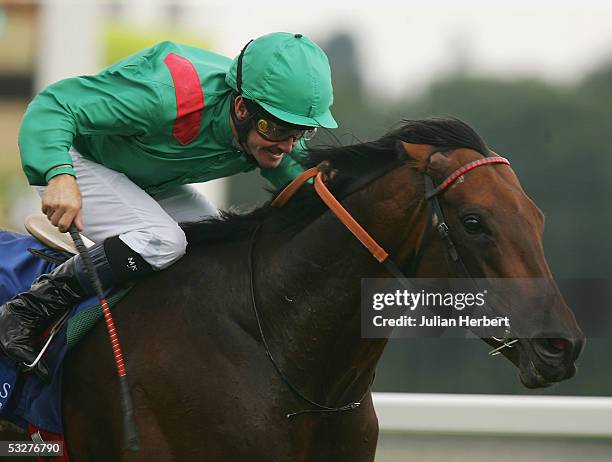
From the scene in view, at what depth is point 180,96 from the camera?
3125 millimetres

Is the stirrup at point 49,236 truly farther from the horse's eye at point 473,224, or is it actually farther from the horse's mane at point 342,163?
the horse's eye at point 473,224

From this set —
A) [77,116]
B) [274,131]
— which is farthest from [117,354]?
[274,131]

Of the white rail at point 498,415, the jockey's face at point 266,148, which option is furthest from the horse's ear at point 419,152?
the white rail at point 498,415

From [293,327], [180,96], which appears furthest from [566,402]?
[180,96]

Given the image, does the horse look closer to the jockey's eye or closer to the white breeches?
the jockey's eye

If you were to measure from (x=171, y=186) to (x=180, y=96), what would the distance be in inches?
17.9

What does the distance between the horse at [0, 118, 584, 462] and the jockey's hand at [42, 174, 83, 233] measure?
1.15ft

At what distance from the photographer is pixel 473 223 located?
9.04 feet

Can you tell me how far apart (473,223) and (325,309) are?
20.6 inches

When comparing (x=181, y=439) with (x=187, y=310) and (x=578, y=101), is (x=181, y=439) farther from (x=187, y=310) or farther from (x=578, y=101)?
(x=578, y=101)

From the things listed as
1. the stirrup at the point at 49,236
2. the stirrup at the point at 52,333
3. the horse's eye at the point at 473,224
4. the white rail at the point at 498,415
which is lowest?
the white rail at the point at 498,415

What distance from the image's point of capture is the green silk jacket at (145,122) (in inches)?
120

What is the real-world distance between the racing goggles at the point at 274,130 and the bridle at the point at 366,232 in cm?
14

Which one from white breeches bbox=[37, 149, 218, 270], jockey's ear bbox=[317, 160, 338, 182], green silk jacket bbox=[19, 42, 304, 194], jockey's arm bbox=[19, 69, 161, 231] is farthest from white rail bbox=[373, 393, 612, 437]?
jockey's arm bbox=[19, 69, 161, 231]
